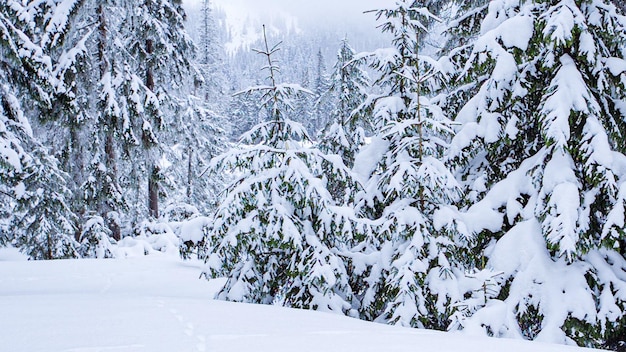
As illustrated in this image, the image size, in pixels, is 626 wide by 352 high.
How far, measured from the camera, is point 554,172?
5203 millimetres

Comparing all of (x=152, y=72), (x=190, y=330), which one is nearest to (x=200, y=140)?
(x=152, y=72)

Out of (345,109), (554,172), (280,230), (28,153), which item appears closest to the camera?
(554,172)

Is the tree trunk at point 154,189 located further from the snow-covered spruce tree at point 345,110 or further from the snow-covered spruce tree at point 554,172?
the snow-covered spruce tree at point 554,172

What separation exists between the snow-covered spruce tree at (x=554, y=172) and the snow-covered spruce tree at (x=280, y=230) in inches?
71.5

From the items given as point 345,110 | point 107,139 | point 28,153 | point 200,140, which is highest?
point 345,110

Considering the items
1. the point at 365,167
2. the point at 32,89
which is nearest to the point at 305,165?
the point at 365,167

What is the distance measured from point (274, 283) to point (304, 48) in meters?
163

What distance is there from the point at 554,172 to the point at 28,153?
12.0 metres

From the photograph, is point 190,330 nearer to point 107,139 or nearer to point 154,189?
point 107,139

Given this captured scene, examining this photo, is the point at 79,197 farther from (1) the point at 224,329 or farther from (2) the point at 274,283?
(1) the point at 224,329

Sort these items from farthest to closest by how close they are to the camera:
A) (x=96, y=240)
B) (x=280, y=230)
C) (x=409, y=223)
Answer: (x=96, y=240), (x=280, y=230), (x=409, y=223)

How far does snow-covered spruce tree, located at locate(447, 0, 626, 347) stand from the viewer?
4879mm

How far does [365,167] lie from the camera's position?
705cm

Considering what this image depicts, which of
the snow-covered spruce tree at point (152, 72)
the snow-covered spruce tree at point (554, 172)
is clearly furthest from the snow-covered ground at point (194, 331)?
the snow-covered spruce tree at point (152, 72)
